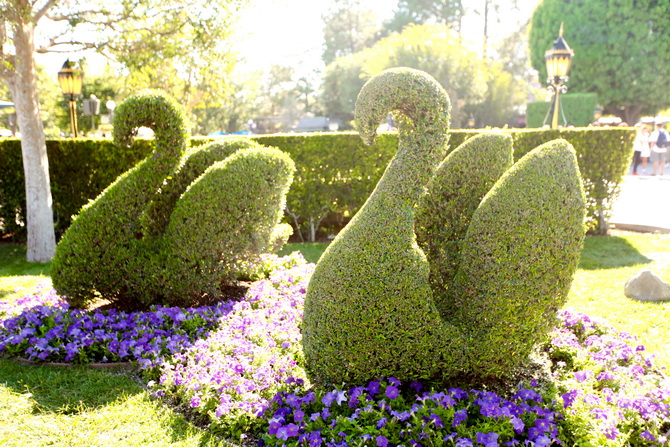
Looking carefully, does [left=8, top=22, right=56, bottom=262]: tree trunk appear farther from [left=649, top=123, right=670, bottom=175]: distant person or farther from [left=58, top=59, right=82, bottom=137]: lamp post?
[left=649, top=123, right=670, bottom=175]: distant person

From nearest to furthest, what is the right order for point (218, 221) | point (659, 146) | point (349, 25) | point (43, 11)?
point (218, 221) → point (43, 11) → point (659, 146) → point (349, 25)

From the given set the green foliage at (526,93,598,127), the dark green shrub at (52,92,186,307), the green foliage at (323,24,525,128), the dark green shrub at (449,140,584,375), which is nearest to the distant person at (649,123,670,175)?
the green foliage at (526,93,598,127)

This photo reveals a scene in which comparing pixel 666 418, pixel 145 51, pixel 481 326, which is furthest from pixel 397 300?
pixel 145 51

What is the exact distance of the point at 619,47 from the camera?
27.7 metres

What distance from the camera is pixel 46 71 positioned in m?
40.3

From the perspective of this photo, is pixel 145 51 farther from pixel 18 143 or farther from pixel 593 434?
pixel 593 434

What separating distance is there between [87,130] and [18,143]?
1847cm

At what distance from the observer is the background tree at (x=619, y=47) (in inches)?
1072

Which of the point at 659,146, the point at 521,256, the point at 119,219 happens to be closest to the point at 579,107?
the point at 659,146

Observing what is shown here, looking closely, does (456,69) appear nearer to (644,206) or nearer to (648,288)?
(644,206)

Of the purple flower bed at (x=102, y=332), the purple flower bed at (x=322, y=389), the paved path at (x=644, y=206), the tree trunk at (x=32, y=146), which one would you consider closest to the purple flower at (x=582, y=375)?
the purple flower bed at (x=322, y=389)

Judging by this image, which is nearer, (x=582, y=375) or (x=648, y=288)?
(x=582, y=375)

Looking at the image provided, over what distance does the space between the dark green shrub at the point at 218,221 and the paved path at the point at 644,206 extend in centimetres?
723

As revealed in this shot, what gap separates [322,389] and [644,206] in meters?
11.8
